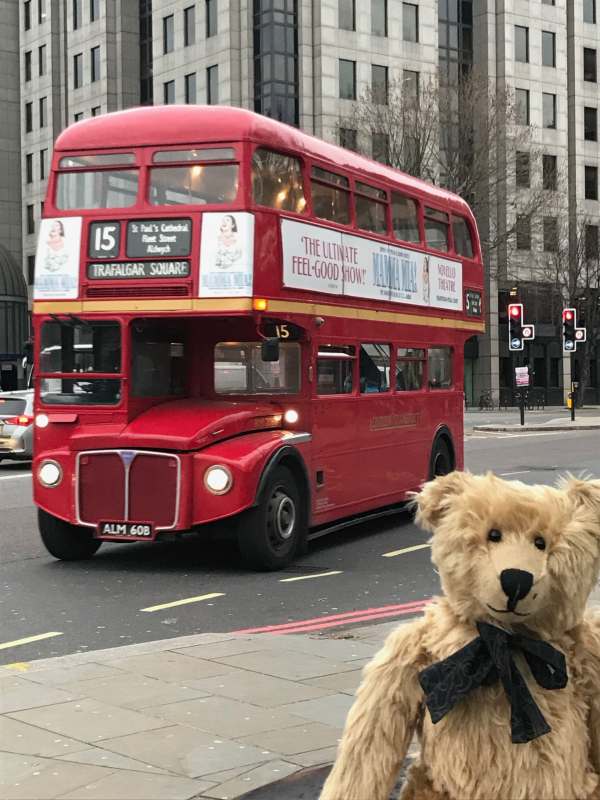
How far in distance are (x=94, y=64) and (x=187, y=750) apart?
2729 inches

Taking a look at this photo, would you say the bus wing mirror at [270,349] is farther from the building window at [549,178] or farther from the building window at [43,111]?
the building window at [43,111]

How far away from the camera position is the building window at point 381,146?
45.0m

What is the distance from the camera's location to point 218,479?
1031 cm

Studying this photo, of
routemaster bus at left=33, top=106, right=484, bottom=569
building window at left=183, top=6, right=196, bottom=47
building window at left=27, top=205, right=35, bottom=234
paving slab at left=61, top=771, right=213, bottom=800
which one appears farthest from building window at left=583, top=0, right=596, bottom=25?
paving slab at left=61, top=771, right=213, bottom=800

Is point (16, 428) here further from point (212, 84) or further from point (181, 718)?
point (212, 84)

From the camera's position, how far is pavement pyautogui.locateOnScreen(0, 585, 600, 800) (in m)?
4.52

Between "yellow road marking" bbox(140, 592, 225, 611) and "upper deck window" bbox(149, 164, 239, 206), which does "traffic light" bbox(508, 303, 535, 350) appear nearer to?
"upper deck window" bbox(149, 164, 239, 206)

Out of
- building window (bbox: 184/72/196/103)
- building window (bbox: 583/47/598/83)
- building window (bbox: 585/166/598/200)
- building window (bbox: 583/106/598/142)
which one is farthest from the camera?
building window (bbox: 583/47/598/83)

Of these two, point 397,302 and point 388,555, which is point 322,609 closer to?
point 388,555

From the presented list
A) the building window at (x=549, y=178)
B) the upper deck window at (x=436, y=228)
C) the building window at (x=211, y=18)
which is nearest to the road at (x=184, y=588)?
the upper deck window at (x=436, y=228)

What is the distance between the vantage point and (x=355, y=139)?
46938 mm

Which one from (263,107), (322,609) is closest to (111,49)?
(263,107)

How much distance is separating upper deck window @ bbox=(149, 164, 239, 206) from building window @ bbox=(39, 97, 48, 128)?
67.4 m

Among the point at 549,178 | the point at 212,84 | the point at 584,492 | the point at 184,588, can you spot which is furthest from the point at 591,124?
the point at 584,492
